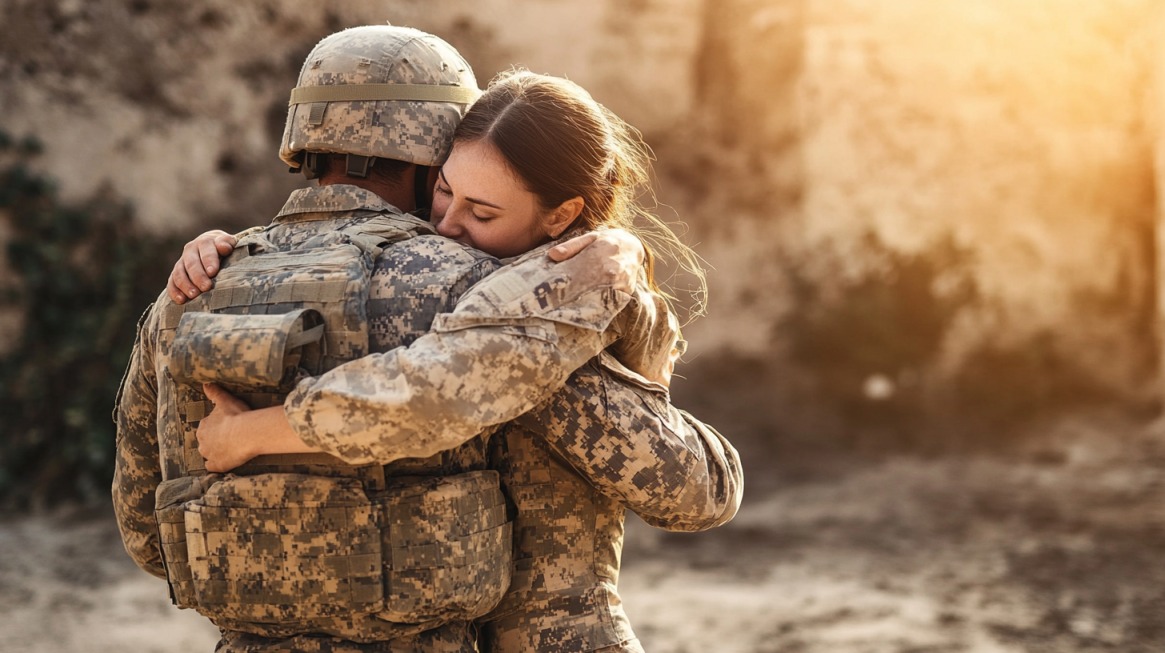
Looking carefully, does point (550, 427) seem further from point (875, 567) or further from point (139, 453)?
point (875, 567)

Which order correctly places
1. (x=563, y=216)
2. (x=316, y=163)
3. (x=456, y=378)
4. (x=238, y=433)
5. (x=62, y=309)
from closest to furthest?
(x=456, y=378) → (x=238, y=433) → (x=563, y=216) → (x=316, y=163) → (x=62, y=309)

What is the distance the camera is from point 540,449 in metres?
1.82

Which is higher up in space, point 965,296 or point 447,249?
point 447,249

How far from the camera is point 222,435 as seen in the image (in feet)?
5.42

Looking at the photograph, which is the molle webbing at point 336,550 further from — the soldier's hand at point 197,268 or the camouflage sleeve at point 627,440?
the soldier's hand at point 197,268

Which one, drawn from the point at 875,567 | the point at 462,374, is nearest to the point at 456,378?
the point at 462,374

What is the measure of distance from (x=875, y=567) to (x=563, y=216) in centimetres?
359

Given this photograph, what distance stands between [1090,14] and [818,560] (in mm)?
3471

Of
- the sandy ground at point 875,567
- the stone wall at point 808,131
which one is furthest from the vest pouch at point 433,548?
the stone wall at point 808,131

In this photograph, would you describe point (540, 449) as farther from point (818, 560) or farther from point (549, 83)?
point (818, 560)

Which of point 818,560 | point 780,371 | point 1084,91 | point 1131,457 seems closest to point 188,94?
point 780,371

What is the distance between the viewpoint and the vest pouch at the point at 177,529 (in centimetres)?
177

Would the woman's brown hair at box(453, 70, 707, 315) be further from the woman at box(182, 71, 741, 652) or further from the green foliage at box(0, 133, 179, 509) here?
the green foliage at box(0, 133, 179, 509)

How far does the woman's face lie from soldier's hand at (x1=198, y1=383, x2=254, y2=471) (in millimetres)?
407
